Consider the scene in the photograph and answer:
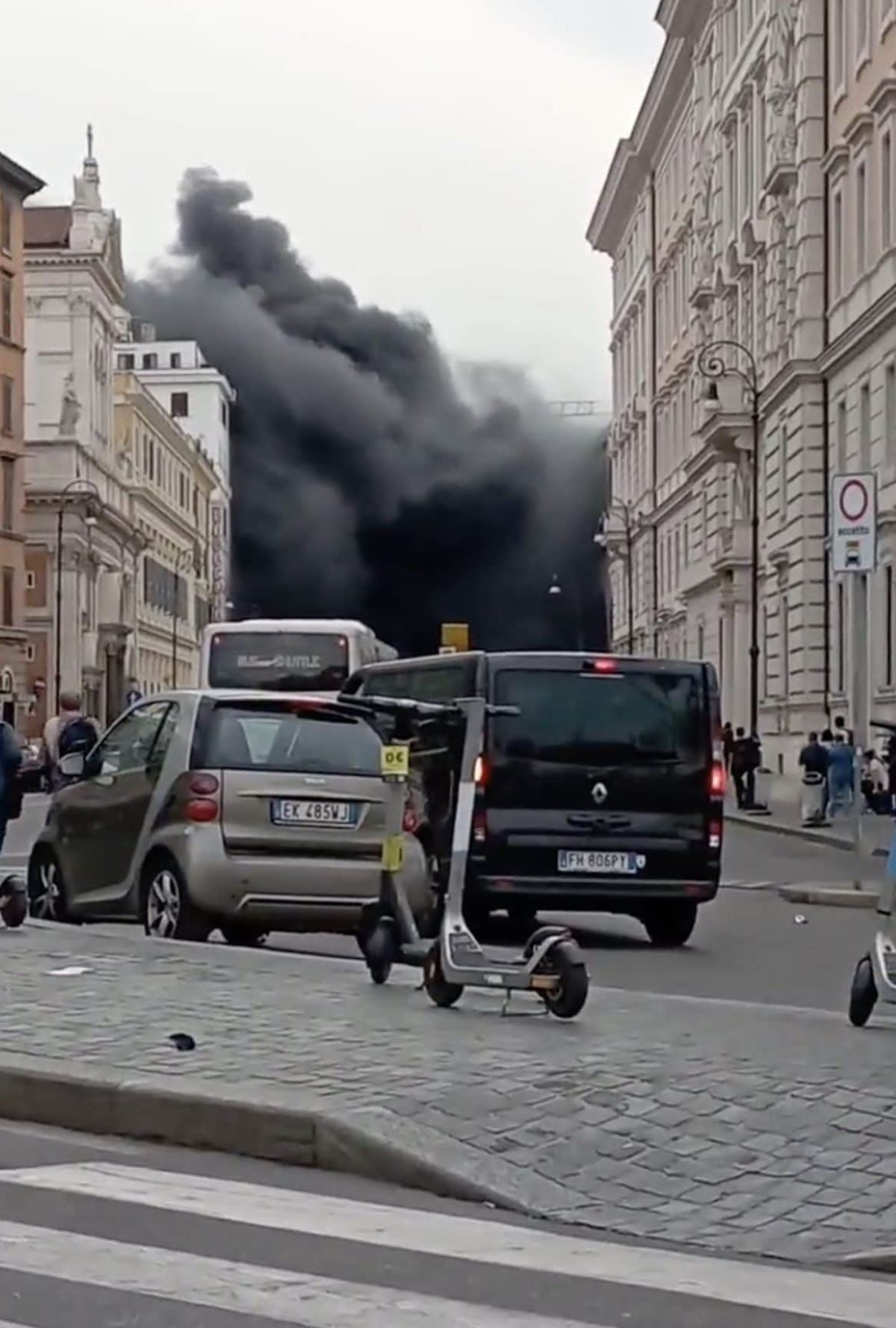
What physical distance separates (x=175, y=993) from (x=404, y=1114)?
345cm

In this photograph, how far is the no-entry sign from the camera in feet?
66.4

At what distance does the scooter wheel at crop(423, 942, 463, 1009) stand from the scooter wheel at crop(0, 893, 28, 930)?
4447 millimetres

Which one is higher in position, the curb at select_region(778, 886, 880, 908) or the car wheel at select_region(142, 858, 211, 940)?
the car wheel at select_region(142, 858, 211, 940)

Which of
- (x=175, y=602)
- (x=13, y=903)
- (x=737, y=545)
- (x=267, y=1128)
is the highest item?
(x=175, y=602)

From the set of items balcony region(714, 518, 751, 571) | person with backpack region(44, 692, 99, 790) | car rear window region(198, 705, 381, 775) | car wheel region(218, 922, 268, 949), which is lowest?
car wheel region(218, 922, 268, 949)

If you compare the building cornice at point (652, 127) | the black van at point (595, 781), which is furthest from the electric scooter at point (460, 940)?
the building cornice at point (652, 127)

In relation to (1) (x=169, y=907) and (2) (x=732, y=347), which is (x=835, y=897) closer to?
(1) (x=169, y=907)

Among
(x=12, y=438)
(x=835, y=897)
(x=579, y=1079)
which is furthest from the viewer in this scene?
(x=12, y=438)

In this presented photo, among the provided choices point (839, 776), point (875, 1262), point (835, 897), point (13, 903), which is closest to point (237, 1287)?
point (875, 1262)

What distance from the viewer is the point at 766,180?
52812 millimetres

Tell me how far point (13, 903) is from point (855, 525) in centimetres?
916

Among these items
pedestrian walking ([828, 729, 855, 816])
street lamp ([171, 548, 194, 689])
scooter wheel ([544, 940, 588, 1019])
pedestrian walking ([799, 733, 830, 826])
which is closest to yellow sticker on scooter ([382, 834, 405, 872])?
scooter wheel ([544, 940, 588, 1019])

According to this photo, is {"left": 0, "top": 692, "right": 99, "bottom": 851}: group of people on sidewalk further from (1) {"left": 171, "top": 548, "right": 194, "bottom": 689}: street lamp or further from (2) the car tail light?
(1) {"left": 171, "top": 548, "right": 194, "bottom": 689}: street lamp

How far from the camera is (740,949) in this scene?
16.1 metres
